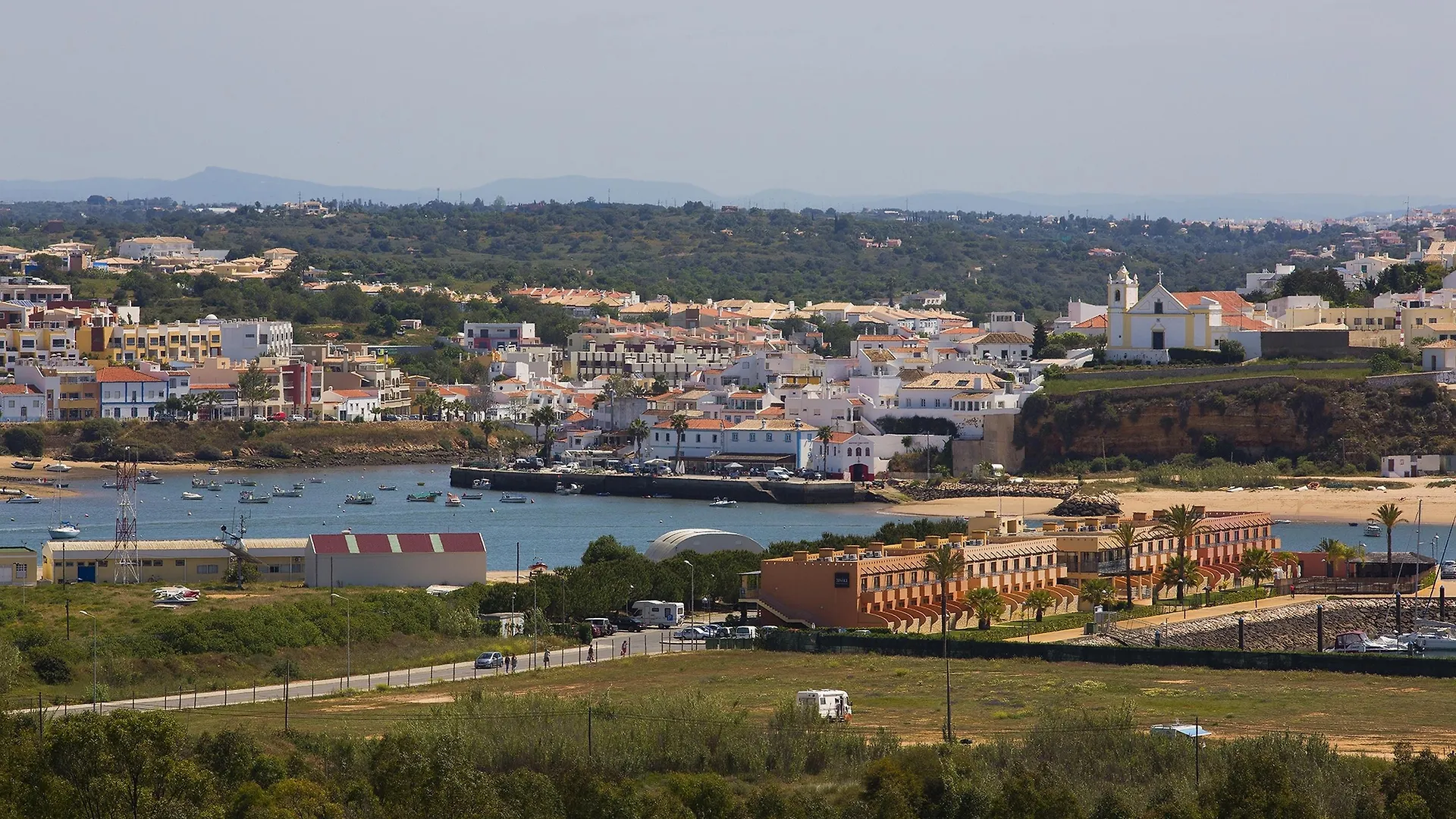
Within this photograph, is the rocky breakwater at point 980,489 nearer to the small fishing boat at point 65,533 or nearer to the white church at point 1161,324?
the white church at point 1161,324

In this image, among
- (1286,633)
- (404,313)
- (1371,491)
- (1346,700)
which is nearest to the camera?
(1346,700)

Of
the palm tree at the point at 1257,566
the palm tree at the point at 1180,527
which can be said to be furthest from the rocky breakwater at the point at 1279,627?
the palm tree at the point at 1257,566

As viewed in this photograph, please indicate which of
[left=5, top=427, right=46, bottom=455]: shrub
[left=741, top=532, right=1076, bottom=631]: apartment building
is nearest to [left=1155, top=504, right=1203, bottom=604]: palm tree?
[left=741, top=532, right=1076, bottom=631]: apartment building

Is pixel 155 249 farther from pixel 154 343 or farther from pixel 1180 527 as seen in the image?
pixel 1180 527

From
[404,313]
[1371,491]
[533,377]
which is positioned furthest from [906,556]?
[404,313]

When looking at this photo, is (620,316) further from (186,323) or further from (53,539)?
(53,539)

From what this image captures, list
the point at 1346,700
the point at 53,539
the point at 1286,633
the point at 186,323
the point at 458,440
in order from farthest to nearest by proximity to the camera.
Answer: the point at 186,323
the point at 458,440
the point at 53,539
the point at 1286,633
the point at 1346,700
